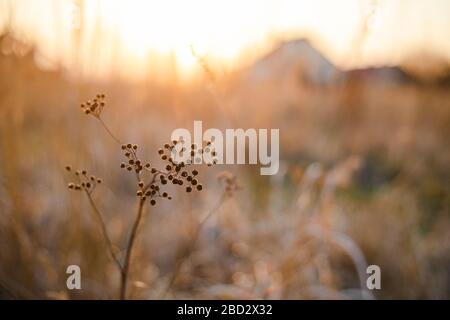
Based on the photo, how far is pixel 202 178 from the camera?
4.27 feet

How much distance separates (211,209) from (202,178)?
0.49 feet

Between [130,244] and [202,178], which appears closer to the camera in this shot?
[130,244]

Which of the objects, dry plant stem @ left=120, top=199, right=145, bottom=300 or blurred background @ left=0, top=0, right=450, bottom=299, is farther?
blurred background @ left=0, top=0, right=450, bottom=299

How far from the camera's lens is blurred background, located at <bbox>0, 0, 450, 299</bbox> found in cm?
98

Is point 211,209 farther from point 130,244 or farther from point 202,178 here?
point 130,244

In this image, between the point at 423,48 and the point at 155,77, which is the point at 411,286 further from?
the point at 155,77

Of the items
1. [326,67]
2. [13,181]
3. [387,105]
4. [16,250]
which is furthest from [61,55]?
[387,105]

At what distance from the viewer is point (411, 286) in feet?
4.42

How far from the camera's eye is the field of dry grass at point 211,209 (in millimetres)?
1047

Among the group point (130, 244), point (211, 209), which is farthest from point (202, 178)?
point (130, 244)

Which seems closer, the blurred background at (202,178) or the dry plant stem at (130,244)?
the dry plant stem at (130,244)

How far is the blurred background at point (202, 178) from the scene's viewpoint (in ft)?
3.22
